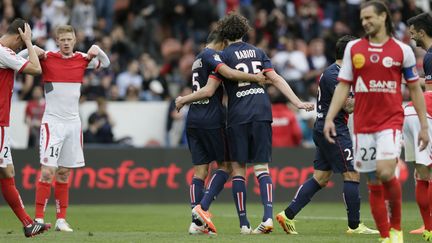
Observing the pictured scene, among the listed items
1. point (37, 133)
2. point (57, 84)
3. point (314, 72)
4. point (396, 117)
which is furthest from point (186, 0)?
point (396, 117)

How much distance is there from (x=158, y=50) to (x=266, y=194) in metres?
13.9

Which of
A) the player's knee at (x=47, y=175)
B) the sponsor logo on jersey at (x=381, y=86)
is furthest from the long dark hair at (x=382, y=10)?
the player's knee at (x=47, y=175)

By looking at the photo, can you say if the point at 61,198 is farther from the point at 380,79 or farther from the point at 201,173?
the point at 380,79

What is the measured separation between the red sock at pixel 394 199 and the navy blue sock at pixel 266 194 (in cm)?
227

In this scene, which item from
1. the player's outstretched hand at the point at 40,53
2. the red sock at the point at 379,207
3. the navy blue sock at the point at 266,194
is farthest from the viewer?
the player's outstretched hand at the point at 40,53

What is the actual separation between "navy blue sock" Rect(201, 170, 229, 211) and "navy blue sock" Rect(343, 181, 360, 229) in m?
1.56

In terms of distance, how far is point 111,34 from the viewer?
2472 centimetres

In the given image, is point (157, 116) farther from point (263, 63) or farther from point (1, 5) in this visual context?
point (263, 63)

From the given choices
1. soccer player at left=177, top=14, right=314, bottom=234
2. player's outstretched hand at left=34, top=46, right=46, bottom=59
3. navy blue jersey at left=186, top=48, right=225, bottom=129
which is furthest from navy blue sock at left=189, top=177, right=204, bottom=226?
player's outstretched hand at left=34, top=46, right=46, bottom=59

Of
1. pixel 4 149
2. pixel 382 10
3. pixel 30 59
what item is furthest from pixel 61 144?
pixel 382 10

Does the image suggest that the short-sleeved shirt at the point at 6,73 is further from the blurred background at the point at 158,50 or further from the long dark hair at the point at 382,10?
the blurred background at the point at 158,50

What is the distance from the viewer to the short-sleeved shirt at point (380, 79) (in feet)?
32.4

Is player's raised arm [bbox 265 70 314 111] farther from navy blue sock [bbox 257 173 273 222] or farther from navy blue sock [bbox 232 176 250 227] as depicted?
navy blue sock [bbox 232 176 250 227]

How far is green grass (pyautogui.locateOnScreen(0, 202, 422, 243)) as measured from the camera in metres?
11.3
